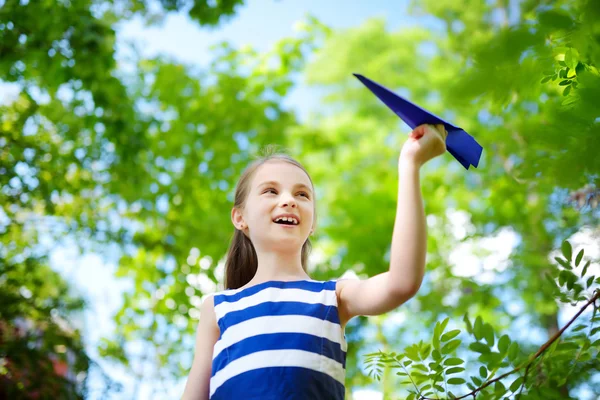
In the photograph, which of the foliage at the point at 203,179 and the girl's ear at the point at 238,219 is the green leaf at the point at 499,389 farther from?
the foliage at the point at 203,179

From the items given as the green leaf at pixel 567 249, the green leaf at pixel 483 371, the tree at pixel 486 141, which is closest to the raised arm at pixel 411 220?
the tree at pixel 486 141

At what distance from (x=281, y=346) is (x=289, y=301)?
120 mm

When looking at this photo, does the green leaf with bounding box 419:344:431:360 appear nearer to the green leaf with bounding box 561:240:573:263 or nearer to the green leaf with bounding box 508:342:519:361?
the green leaf with bounding box 508:342:519:361

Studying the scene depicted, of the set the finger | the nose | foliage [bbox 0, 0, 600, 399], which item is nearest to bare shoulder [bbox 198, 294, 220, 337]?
the nose

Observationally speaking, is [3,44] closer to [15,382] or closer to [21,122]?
[21,122]

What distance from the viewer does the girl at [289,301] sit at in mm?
1091

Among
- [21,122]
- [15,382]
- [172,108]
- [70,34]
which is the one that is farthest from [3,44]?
[172,108]

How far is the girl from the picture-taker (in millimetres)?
1091

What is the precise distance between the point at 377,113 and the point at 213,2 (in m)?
5.91

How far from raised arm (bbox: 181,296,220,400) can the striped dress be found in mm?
59

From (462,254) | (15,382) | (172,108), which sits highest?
(172,108)

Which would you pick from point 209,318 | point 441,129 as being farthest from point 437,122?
point 209,318

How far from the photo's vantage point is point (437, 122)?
3.53ft

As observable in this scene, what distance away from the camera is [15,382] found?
416 centimetres
